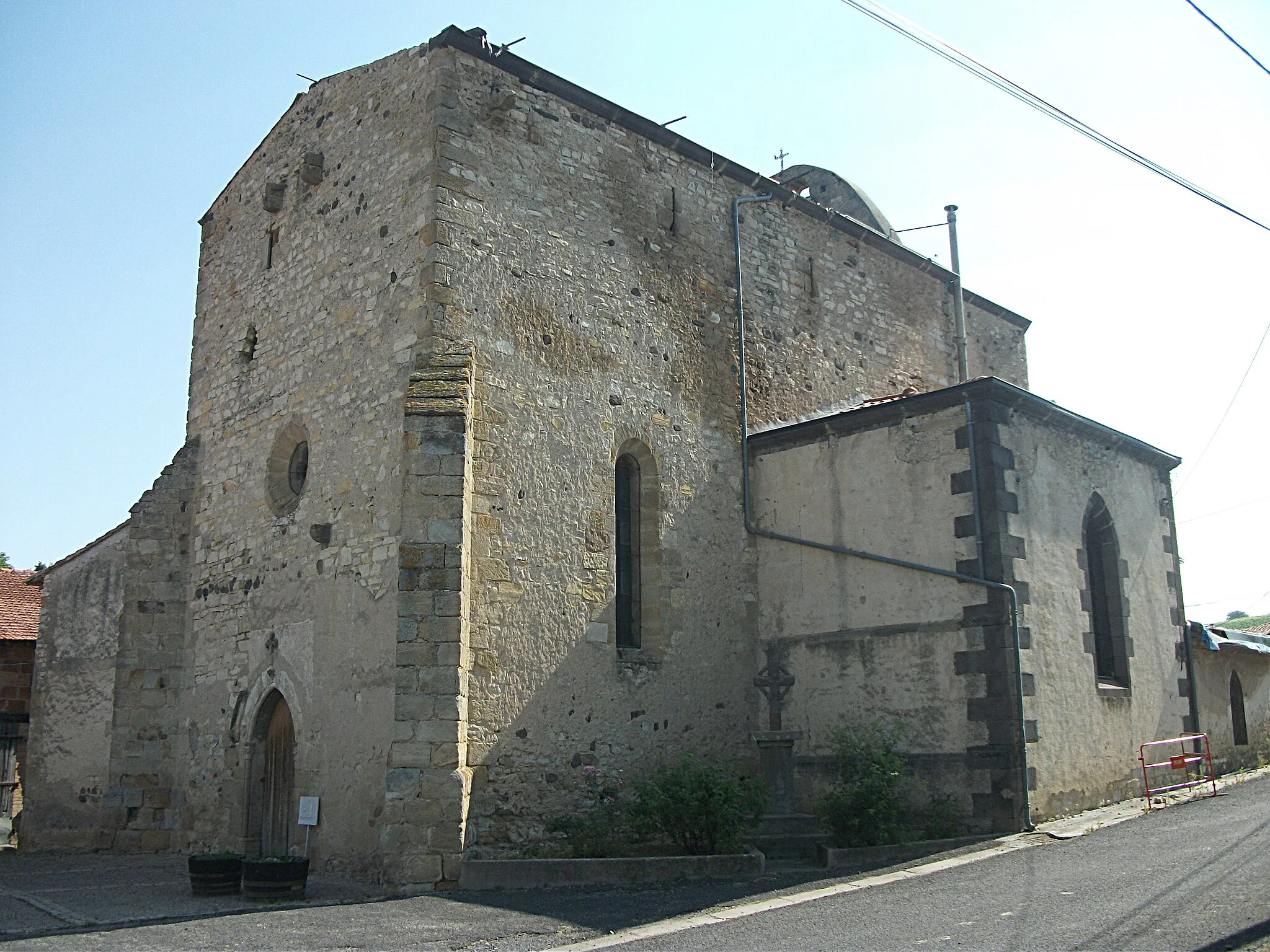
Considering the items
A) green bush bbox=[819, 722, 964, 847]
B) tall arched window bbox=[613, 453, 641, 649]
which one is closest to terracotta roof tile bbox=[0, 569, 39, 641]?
tall arched window bbox=[613, 453, 641, 649]

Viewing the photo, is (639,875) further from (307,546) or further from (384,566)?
(307,546)

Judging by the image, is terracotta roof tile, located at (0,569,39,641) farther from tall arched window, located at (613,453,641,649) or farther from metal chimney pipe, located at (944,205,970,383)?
metal chimney pipe, located at (944,205,970,383)

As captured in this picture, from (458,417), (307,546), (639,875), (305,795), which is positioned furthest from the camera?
(307,546)

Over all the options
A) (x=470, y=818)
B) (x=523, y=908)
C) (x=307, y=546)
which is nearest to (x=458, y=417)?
(x=307, y=546)

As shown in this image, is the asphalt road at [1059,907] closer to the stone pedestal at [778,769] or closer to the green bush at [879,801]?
the green bush at [879,801]

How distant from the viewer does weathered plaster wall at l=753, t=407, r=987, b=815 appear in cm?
1299

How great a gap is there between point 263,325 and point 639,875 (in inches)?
342

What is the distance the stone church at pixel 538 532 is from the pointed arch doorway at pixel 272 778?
5cm

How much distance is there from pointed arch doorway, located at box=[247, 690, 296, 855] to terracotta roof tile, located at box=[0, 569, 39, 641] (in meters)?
7.67

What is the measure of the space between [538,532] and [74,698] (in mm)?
8568

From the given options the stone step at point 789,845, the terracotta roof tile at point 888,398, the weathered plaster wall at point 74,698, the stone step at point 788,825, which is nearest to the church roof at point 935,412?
the terracotta roof tile at point 888,398

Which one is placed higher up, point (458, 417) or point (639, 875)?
point (458, 417)

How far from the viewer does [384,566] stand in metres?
11.7

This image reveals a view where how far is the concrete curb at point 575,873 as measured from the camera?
1042 centimetres
